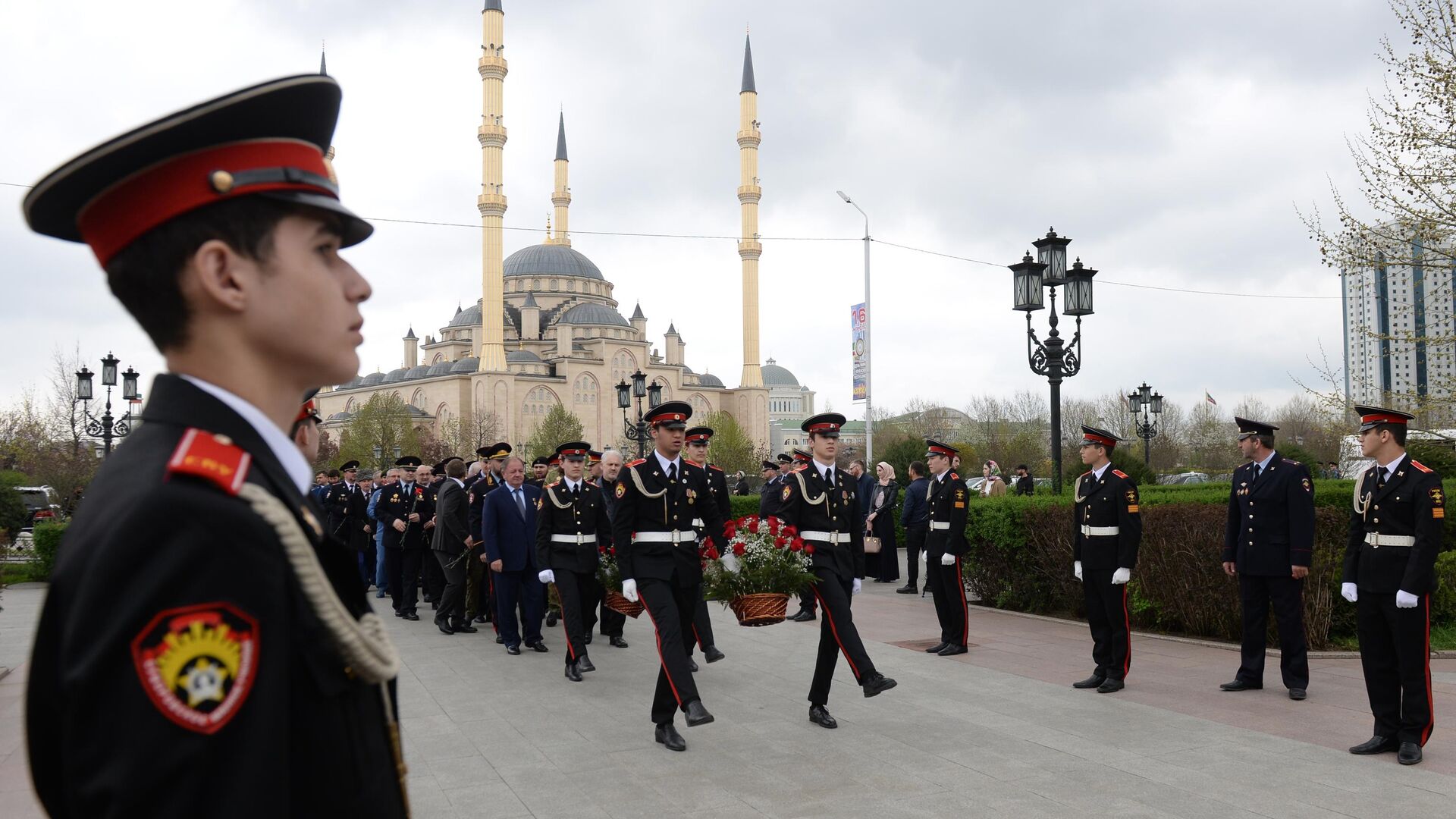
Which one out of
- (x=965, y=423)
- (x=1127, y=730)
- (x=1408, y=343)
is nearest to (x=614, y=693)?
(x=1127, y=730)

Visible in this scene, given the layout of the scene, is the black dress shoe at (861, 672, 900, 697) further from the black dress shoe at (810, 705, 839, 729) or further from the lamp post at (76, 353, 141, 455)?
the lamp post at (76, 353, 141, 455)

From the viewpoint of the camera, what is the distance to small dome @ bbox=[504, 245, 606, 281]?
349ft

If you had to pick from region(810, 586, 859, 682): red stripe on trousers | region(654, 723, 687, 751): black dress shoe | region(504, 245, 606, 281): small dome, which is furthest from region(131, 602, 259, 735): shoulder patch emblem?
region(504, 245, 606, 281): small dome

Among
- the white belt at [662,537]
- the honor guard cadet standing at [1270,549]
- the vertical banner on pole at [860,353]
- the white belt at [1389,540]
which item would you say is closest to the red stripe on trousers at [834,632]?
the white belt at [662,537]

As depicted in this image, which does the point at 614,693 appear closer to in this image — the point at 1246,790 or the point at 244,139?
the point at 1246,790

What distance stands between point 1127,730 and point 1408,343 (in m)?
10.8

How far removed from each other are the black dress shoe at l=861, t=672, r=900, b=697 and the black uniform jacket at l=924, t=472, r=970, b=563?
11.6ft

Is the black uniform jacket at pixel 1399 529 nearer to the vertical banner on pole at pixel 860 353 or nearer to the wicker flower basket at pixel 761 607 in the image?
the wicker flower basket at pixel 761 607

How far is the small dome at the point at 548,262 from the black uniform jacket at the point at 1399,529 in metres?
102

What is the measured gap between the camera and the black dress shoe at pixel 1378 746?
6.60 meters

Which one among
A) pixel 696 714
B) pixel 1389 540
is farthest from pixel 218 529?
pixel 1389 540

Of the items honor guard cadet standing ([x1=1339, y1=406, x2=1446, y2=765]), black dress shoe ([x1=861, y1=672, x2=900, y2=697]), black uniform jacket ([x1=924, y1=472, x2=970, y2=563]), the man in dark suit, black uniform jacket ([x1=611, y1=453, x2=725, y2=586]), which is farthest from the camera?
the man in dark suit

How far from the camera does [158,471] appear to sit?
133cm

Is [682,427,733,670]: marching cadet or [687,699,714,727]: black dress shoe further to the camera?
[682,427,733,670]: marching cadet
